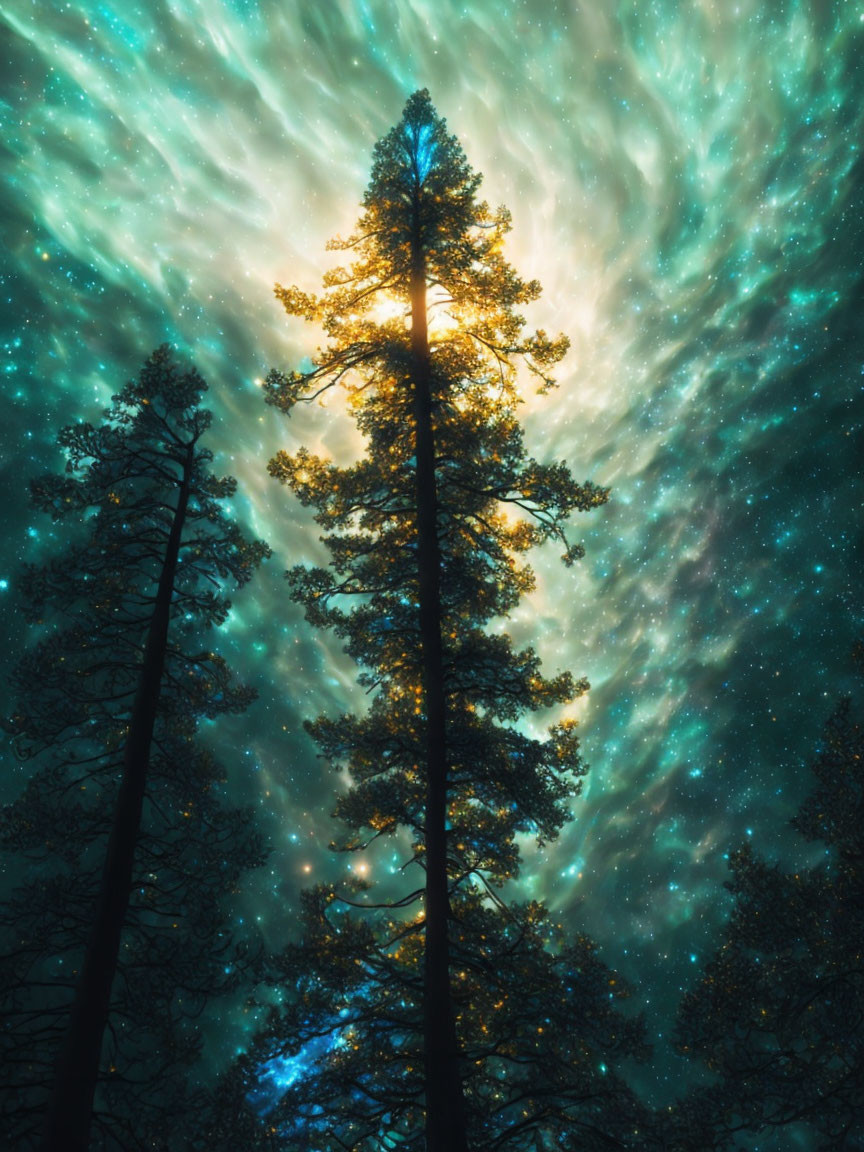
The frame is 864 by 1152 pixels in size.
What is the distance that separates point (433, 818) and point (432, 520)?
147 inches

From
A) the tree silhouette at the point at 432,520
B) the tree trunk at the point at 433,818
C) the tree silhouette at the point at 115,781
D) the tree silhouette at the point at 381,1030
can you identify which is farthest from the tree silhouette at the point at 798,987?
the tree silhouette at the point at 115,781

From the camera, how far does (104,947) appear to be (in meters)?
6.15

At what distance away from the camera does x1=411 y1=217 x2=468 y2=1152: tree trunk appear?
17.5 feet

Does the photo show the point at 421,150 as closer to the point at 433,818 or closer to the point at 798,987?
the point at 433,818

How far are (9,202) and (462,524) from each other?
31.8m

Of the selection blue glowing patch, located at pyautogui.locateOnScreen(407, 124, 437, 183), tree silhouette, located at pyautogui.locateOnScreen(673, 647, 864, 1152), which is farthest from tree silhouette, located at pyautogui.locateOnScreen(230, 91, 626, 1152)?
tree silhouette, located at pyautogui.locateOnScreen(673, 647, 864, 1152)

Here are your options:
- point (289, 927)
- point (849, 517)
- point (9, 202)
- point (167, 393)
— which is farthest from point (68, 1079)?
point (849, 517)

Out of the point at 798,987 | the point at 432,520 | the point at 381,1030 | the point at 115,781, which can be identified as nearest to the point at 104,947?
the point at 115,781

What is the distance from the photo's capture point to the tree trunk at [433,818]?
5.33m

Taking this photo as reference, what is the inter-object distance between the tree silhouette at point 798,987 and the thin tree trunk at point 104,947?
918cm

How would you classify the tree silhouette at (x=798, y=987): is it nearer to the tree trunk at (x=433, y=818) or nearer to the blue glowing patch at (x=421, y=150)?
the tree trunk at (x=433, y=818)

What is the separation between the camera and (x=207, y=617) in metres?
9.41

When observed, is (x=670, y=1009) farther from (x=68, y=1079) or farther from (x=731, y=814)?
(x=68, y=1079)

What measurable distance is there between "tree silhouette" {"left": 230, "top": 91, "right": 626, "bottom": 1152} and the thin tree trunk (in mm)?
2161
